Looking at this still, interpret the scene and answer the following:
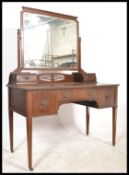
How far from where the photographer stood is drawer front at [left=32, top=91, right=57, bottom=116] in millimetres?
1820

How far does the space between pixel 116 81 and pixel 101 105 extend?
0.76 metres

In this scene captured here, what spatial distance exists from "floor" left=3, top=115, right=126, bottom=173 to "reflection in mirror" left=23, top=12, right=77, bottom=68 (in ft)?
2.70

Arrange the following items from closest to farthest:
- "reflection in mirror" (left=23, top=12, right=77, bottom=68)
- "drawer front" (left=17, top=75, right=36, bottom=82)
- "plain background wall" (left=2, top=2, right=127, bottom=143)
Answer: "drawer front" (left=17, top=75, right=36, bottom=82) < "reflection in mirror" (left=23, top=12, right=77, bottom=68) < "plain background wall" (left=2, top=2, right=127, bottom=143)

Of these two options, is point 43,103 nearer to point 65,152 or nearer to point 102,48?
point 65,152

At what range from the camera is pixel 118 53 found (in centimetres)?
285

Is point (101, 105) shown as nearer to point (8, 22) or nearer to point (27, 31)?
point (27, 31)

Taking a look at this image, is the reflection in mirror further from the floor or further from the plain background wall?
the floor

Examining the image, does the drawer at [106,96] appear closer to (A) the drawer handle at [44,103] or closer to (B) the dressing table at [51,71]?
(B) the dressing table at [51,71]

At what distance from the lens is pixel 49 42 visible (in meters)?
2.43

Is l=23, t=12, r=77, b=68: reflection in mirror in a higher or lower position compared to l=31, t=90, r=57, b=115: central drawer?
higher

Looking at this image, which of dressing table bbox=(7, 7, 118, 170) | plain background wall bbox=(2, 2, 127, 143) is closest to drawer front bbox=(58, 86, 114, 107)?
dressing table bbox=(7, 7, 118, 170)

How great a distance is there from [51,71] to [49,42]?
319mm

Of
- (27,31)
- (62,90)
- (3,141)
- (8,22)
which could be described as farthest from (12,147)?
(8,22)

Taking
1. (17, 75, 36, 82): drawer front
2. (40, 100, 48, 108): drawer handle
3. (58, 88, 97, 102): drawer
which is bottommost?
(40, 100, 48, 108): drawer handle
